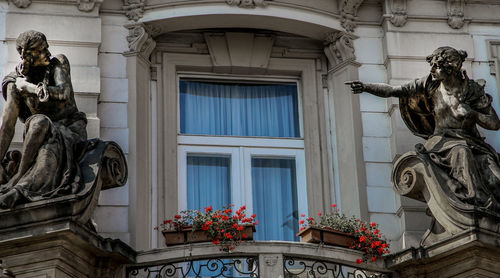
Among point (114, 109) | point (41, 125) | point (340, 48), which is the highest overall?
point (340, 48)

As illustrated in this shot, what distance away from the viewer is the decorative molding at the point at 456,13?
19231 millimetres

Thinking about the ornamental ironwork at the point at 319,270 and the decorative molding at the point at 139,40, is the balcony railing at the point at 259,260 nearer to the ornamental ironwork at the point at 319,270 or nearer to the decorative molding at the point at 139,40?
the ornamental ironwork at the point at 319,270

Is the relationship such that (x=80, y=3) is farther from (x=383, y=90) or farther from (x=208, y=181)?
(x=383, y=90)

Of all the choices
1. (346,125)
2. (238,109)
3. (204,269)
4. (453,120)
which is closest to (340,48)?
(346,125)

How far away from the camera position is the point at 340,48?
19.0 metres

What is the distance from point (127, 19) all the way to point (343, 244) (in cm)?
419

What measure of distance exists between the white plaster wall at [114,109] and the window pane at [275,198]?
1768 millimetres

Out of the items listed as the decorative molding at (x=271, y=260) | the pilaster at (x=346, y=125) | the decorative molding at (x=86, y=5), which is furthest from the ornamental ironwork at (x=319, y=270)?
the decorative molding at (x=86, y=5)

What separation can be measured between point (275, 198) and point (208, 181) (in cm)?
87

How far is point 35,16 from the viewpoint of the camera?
18375 millimetres

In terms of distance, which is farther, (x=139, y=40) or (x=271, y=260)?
(x=139, y=40)

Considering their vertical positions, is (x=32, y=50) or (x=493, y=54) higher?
(x=493, y=54)

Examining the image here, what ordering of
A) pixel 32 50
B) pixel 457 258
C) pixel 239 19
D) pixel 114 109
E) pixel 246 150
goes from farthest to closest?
pixel 239 19 < pixel 246 150 < pixel 114 109 < pixel 32 50 < pixel 457 258

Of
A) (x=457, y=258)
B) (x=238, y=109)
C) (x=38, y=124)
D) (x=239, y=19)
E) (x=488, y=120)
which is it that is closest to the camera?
(x=38, y=124)
